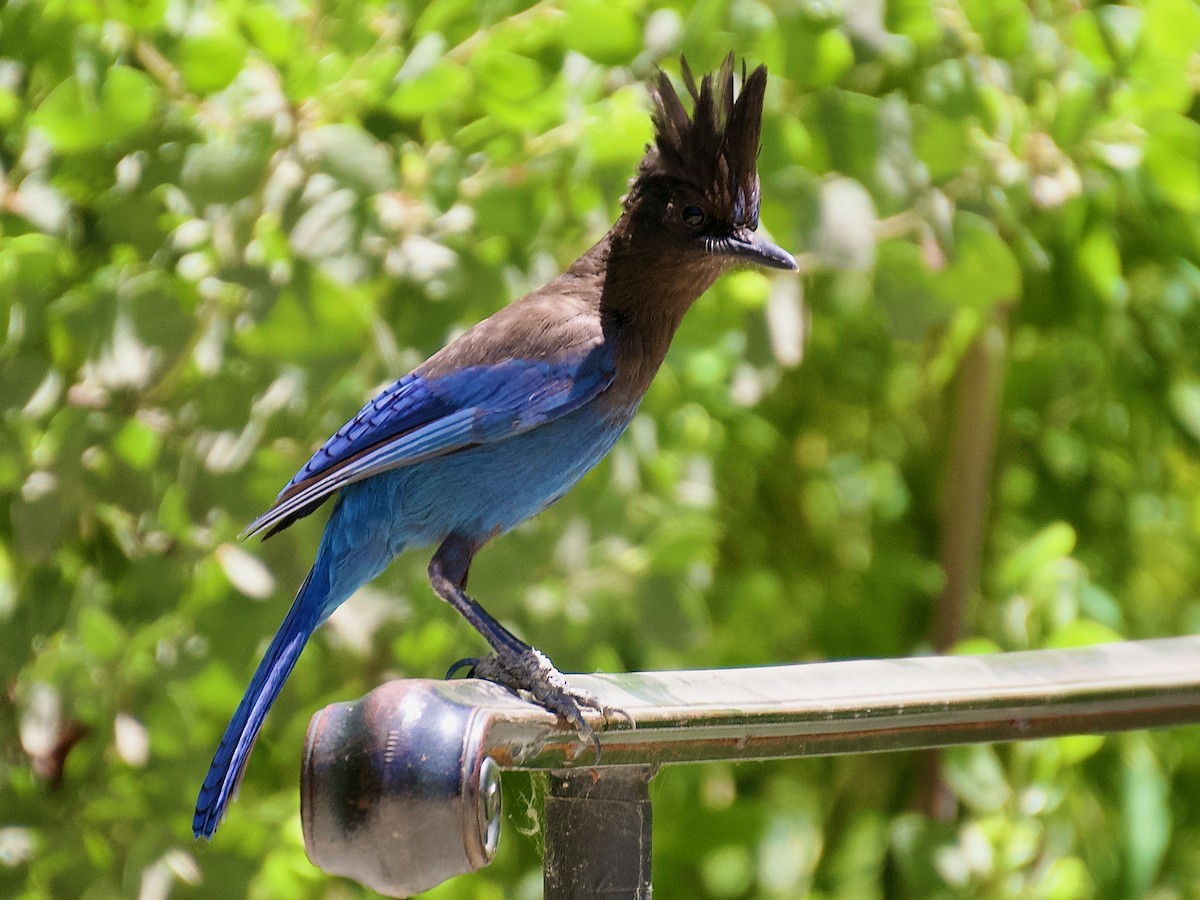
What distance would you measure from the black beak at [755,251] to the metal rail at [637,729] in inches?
22.6

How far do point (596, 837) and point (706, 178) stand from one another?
3.18 ft

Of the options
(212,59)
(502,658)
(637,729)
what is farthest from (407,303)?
(637,729)

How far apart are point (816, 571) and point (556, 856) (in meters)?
1.99

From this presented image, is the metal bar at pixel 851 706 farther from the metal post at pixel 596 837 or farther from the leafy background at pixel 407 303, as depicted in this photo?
the leafy background at pixel 407 303

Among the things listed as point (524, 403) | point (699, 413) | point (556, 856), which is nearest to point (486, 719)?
point (556, 856)

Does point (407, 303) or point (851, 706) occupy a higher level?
point (851, 706)

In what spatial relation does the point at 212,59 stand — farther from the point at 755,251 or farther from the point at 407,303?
the point at 755,251

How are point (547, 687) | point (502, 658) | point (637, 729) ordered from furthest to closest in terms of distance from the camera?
point (502, 658)
point (547, 687)
point (637, 729)

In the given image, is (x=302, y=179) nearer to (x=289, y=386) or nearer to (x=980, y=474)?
(x=289, y=386)

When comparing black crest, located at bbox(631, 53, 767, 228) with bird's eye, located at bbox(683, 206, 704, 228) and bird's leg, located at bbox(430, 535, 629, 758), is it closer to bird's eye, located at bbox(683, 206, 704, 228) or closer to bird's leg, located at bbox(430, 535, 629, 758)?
bird's eye, located at bbox(683, 206, 704, 228)

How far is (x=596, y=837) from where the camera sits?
4.16 feet

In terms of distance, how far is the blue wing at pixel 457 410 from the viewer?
1.94 metres

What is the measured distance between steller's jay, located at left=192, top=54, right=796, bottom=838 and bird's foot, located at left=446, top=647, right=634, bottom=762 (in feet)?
0.13

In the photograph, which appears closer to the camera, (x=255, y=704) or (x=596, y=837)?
(x=596, y=837)
